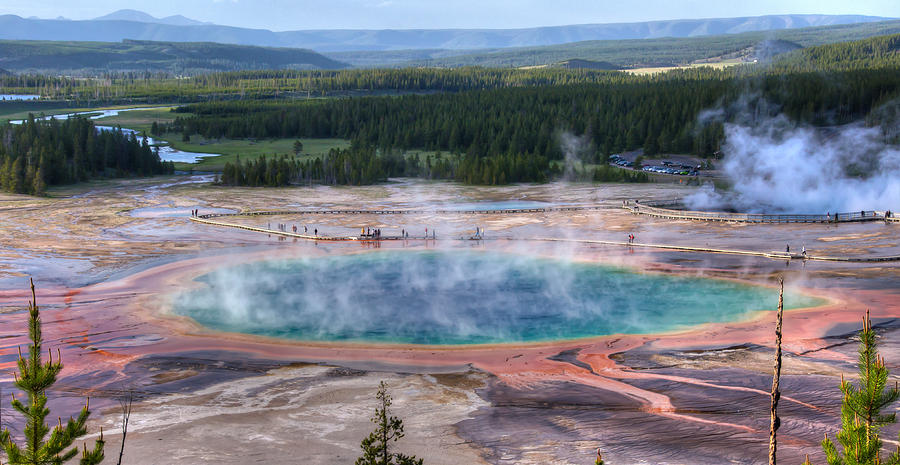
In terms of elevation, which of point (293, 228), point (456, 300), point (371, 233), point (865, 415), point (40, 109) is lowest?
point (456, 300)

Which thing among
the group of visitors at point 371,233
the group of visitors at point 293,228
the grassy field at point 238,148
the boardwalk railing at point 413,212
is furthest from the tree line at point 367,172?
the group of visitors at point 371,233

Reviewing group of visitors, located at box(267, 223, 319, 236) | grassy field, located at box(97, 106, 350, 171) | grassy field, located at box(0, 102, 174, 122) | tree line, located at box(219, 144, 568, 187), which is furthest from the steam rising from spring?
grassy field, located at box(0, 102, 174, 122)

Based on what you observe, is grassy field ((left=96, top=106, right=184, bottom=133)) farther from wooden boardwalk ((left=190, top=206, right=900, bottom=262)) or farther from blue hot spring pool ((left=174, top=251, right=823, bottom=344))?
blue hot spring pool ((left=174, top=251, right=823, bottom=344))

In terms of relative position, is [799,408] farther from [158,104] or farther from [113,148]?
[158,104]

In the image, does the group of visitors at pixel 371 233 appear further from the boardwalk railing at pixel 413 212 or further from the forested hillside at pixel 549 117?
the forested hillside at pixel 549 117

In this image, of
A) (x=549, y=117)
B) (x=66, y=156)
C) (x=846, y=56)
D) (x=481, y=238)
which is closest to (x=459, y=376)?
(x=481, y=238)

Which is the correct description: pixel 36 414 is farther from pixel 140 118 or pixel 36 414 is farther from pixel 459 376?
pixel 140 118
